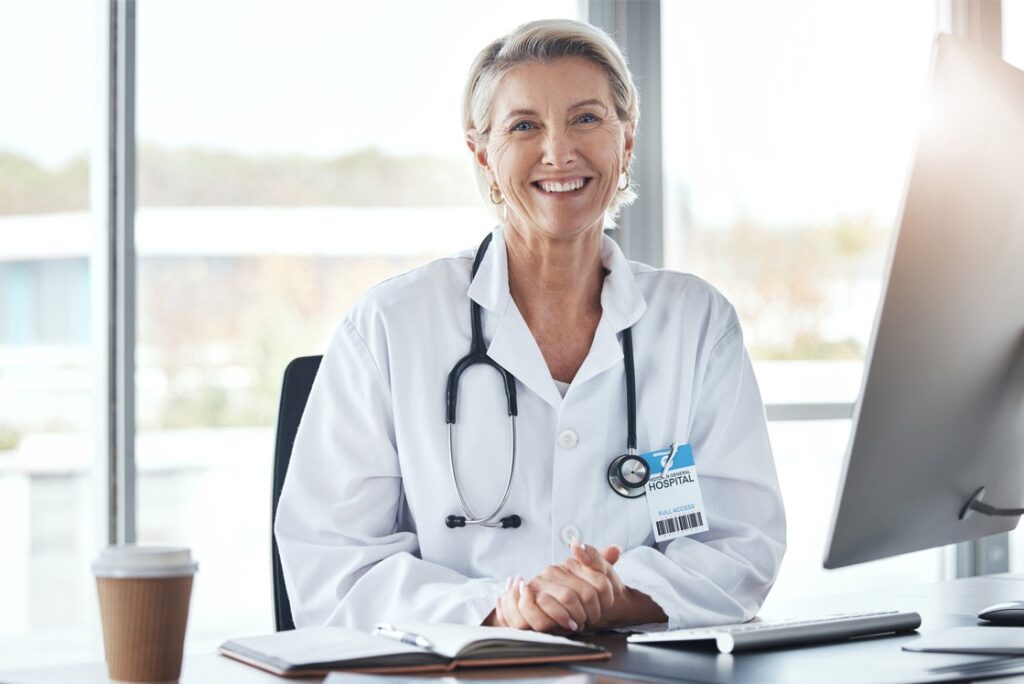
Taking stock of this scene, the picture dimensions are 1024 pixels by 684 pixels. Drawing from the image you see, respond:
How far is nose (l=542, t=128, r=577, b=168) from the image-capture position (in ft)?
6.32

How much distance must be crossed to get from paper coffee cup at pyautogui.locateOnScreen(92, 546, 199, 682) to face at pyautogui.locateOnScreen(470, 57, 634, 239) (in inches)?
39.7

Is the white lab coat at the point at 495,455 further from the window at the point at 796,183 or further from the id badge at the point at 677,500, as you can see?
the window at the point at 796,183

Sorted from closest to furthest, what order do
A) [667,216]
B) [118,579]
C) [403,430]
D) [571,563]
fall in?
[118,579], [571,563], [403,430], [667,216]

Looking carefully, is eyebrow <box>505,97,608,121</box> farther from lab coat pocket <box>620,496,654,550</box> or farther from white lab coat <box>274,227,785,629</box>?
lab coat pocket <box>620,496,654,550</box>

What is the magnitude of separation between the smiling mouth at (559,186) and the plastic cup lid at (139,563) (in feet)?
3.39

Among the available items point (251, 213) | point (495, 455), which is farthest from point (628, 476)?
point (251, 213)

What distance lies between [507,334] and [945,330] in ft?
2.96

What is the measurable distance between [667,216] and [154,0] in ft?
4.58

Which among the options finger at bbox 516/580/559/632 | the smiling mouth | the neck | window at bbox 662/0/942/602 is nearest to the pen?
finger at bbox 516/580/559/632

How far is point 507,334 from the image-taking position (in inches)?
73.2

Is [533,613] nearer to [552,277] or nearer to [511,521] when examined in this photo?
[511,521]

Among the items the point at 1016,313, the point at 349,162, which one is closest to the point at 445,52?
the point at 349,162

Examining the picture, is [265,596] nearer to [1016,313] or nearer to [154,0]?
[154,0]

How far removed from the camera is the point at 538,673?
43.9 inches
